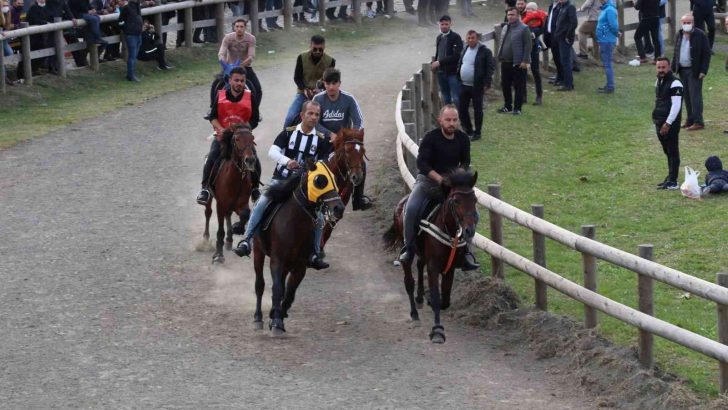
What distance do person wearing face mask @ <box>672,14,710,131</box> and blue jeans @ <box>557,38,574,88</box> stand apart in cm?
416

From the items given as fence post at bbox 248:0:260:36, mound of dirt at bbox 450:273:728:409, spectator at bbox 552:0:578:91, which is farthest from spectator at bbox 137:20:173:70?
mound of dirt at bbox 450:273:728:409

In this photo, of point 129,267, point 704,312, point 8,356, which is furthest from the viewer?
point 129,267

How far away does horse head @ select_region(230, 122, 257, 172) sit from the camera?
46.1 feet

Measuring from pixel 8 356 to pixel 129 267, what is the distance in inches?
125

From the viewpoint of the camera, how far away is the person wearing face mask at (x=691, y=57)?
2167 cm

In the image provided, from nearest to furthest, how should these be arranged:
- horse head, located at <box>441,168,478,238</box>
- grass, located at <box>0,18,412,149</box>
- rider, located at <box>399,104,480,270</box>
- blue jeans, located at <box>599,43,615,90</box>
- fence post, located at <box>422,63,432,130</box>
Result: 1. horse head, located at <box>441,168,478,238</box>
2. rider, located at <box>399,104,480,270</box>
3. fence post, located at <box>422,63,432,130</box>
4. grass, located at <box>0,18,412,149</box>
5. blue jeans, located at <box>599,43,615,90</box>

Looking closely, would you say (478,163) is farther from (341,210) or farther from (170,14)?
(170,14)

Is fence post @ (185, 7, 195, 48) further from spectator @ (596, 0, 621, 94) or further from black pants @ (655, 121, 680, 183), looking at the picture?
black pants @ (655, 121, 680, 183)

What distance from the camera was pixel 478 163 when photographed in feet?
67.1

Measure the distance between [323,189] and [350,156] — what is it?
70 cm

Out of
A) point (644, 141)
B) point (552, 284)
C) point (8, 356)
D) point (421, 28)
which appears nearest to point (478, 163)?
point (644, 141)

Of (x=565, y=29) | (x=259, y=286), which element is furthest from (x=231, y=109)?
(x=565, y=29)

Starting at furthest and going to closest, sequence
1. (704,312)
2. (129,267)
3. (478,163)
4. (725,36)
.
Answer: (725,36)
(478,163)
(129,267)
(704,312)

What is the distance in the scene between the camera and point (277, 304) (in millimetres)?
11719
